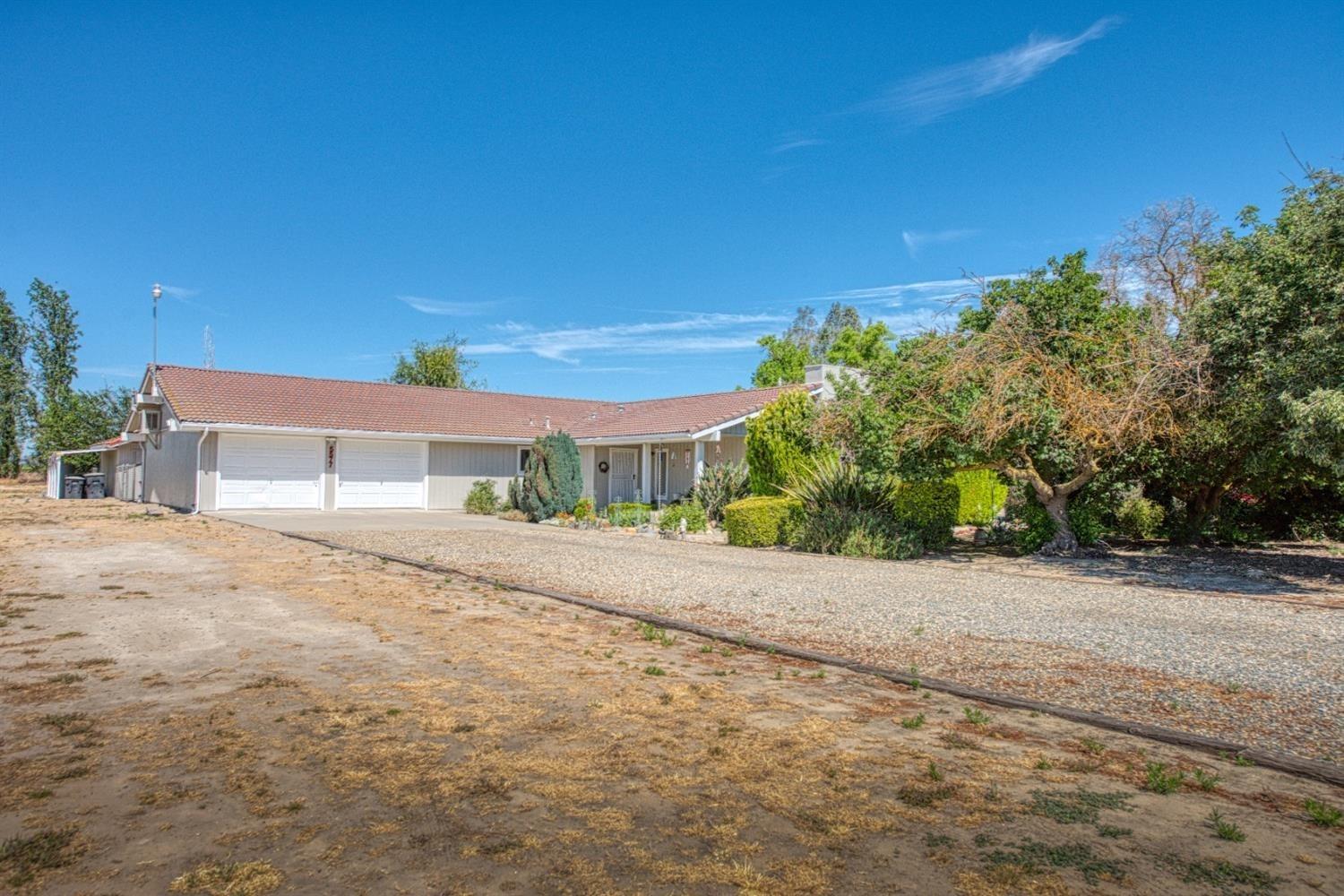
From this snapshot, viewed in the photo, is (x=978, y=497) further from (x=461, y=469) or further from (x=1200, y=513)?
(x=461, y=469)

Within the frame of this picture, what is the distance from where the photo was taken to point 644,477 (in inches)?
1043

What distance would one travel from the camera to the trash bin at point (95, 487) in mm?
36219

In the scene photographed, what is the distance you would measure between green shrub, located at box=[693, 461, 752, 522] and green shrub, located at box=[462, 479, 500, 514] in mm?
8302

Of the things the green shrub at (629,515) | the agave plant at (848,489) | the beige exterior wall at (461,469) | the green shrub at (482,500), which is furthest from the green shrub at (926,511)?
the beige exterior wall at (461,469)

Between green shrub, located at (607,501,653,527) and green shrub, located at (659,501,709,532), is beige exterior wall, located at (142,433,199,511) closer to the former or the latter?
green shrub, located at (607,501,653,527)

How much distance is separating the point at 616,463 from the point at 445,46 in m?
15.0

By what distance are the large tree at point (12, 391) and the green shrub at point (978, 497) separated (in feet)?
204

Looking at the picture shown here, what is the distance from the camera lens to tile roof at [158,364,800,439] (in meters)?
24.9

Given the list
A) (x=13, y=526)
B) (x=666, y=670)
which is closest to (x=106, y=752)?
(x=666, y=670)

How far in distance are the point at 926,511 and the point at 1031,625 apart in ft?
24.0

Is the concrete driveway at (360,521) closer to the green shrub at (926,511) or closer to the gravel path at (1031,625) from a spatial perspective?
the gravel path at (1031,625)

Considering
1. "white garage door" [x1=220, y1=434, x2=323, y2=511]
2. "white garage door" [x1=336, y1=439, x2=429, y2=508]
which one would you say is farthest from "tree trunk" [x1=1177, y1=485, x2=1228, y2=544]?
"white garage door" [x1=220, y1=434, x2=323, y2=511]

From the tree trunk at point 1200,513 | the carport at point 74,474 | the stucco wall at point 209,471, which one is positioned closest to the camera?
the tree trunk at point 1200,513

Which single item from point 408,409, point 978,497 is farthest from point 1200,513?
point 408,409
